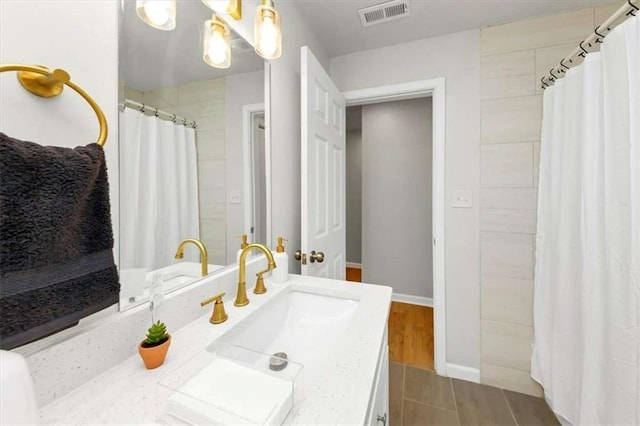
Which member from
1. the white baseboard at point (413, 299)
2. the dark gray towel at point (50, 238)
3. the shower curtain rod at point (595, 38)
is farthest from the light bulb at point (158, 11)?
the white baseboard at point (413, 299)

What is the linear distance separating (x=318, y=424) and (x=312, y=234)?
36.6 inches

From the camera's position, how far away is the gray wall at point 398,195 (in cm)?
267

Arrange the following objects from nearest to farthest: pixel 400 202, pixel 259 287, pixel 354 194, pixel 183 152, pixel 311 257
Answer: pixel 183 152, pixel 259 287, pixel 311 257, pixel 400 202, pixel 354 194

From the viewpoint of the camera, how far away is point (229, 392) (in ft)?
1.48

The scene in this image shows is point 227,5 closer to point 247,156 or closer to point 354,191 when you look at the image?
point 247,156

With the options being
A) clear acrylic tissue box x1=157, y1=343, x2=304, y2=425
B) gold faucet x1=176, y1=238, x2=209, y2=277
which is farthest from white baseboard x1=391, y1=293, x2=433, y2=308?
clear acrylic tissue box x1=157, y1=343, x2=304, y2=425

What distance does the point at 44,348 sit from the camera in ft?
1.49

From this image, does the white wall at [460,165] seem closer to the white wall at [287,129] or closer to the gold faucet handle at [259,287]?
the white wall at [287,129]

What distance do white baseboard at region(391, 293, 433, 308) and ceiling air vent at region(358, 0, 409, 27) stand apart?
2.49m

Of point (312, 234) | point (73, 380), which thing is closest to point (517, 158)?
point (312, 234)

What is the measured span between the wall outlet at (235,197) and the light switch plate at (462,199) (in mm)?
1387

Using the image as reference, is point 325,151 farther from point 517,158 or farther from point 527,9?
point 527,9

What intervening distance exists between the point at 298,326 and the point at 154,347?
53 cm

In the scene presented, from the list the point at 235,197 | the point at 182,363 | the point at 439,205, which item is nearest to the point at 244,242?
the point at 235,197
